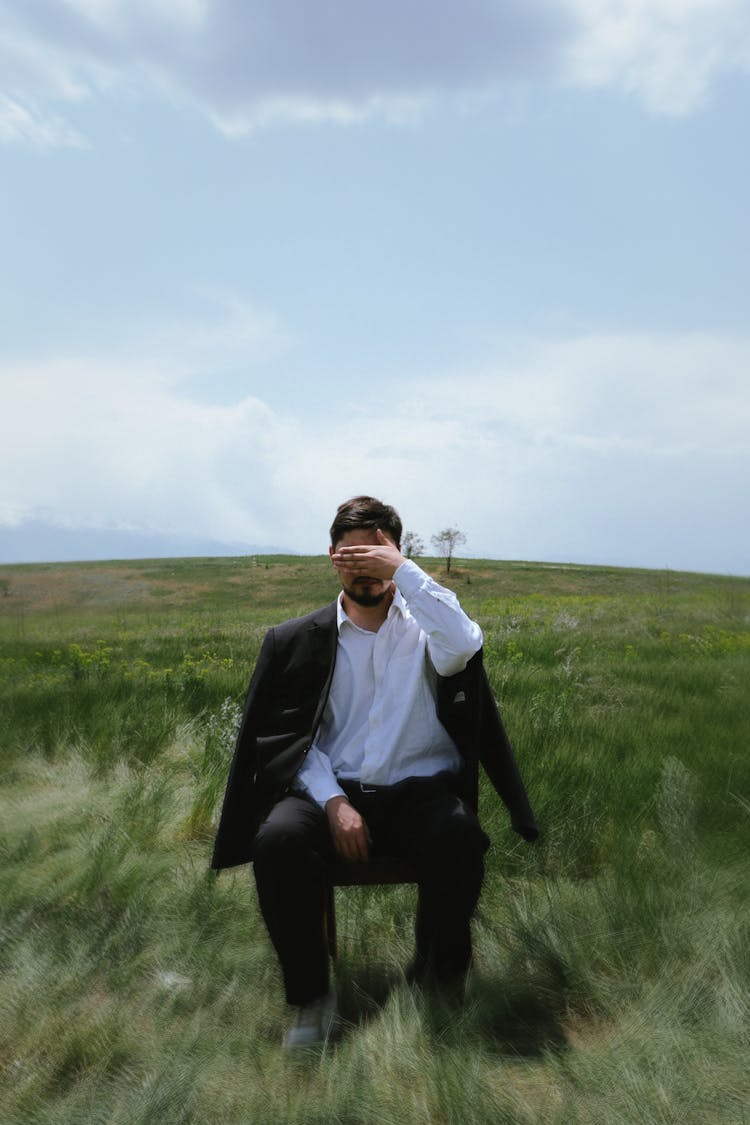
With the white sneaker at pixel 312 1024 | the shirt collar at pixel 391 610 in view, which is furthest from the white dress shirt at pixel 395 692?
the white sneaker at pixel 312 1024

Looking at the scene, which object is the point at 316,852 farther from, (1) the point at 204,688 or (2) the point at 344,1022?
(1) the point at 204,688

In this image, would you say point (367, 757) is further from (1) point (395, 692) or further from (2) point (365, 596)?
(2) point (365, 596)

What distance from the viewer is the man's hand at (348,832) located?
248cm

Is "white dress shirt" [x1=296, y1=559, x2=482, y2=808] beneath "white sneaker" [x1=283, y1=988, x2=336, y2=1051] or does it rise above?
above

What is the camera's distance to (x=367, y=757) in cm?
268

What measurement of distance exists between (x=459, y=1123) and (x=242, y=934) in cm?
124

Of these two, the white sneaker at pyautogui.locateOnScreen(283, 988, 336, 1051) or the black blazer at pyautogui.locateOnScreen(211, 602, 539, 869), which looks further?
the black blazer at pyautogui.locateOnScreen(211, 602, 539, 869)

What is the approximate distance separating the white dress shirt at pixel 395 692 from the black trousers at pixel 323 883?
0.17 meters

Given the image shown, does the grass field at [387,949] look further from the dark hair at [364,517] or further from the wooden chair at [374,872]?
the dark hair at [364,517]

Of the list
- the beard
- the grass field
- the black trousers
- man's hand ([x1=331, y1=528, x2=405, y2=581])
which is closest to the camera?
the grass field

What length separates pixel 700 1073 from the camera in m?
2.01

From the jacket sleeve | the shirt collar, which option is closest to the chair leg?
the jacket sleeve

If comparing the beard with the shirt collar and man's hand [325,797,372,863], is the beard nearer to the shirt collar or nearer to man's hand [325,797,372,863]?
the shirt collar

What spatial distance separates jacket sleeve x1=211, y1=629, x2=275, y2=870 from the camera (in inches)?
109
